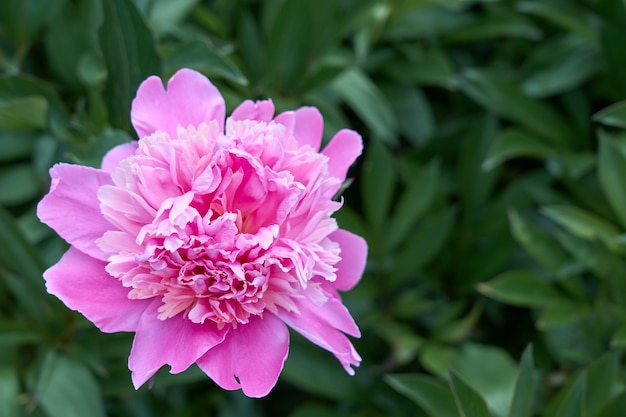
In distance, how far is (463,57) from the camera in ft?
4.18

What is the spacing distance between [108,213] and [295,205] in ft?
0.46

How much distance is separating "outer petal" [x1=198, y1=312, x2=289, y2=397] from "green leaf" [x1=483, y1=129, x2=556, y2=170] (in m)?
0.56

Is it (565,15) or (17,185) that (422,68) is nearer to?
(565,15)

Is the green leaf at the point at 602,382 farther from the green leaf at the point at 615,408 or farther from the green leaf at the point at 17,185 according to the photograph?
the green leaf at the point at 17,185

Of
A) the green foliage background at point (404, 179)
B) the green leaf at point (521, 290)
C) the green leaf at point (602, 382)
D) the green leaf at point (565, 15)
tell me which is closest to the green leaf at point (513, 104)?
the green foliage background at point (404, 179)

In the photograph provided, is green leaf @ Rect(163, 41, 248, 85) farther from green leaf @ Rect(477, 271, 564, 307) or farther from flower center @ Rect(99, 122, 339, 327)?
green leaf @ Rect(477, 271, 564, 307)

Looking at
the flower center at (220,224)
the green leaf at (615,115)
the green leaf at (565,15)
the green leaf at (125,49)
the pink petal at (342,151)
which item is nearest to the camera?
the flower center at (220,224)

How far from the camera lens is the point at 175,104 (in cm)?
67

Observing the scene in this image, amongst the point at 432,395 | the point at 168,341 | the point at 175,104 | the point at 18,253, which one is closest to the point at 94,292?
the point at 168,341

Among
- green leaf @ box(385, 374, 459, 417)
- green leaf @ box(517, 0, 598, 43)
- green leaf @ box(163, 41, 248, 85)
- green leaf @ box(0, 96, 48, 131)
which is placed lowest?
green leaf @ box(385, 374, 459, 417)

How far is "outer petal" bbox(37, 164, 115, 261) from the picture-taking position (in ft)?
1.99

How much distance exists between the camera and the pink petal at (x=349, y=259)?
682 mm

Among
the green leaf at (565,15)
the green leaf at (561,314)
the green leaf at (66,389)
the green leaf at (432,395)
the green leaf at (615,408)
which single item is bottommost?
the green leaf at (66,389)

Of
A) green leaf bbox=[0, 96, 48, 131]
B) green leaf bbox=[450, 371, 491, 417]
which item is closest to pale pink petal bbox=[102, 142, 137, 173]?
green leaf bbox=[0, 96, 48, 131]
